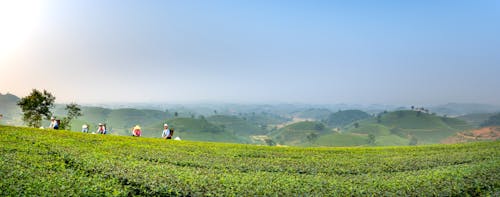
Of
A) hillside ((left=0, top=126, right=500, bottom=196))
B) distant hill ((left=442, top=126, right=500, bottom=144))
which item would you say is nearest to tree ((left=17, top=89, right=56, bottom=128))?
hillside ((left=0, top=126, right=500, bottom=196))

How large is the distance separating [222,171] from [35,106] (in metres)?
55.6

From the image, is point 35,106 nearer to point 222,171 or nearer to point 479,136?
point 222,171

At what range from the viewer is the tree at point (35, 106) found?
50.6 meters

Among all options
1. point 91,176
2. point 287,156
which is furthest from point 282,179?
point 91,176

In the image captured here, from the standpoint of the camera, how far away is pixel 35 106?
51.7 m

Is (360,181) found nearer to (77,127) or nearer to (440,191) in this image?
(440,191)

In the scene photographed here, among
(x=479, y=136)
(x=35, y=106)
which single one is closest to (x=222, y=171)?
(x=35, y=106)

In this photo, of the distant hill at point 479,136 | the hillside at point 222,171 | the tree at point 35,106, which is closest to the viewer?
the hillside at point 222,171

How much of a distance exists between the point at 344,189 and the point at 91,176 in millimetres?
7486

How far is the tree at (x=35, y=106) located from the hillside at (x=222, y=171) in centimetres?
4552

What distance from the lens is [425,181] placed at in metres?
9.30

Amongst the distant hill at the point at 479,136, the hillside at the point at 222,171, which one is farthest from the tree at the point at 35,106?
the distant hill at the point at 479,136

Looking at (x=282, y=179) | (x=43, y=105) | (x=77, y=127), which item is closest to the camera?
(x=282, y=179)

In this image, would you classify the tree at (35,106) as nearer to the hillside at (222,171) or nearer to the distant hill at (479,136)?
the hillside at (222,171)
